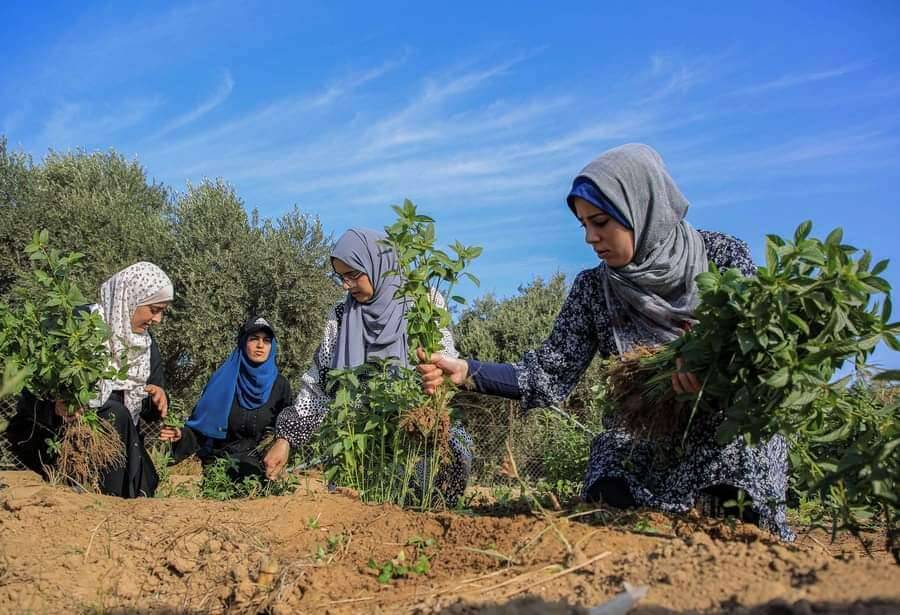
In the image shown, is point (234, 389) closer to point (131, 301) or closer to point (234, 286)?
point (131, 301)

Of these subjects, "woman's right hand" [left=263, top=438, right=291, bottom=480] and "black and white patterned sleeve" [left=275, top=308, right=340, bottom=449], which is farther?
"black and white patterned sleeve" [left=275, top=308, right=340, bottom=449]

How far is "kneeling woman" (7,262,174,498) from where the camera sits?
509 centimetres

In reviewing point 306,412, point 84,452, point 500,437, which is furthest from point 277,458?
point 500,437

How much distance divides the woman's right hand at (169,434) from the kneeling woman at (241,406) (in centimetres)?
2

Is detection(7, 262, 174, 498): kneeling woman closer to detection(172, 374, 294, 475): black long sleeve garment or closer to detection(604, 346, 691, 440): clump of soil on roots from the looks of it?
detection(172, 374, 294, 475): black long sleeve garment

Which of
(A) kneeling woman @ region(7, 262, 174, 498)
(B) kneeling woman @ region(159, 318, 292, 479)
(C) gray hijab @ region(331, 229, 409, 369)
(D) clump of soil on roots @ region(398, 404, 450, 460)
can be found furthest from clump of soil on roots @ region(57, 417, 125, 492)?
(D) clump of soil on roots @ region(398, 404, 450, 460)

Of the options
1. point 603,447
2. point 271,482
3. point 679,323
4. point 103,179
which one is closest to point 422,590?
point 603,447

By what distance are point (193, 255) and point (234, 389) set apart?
19.3 ft

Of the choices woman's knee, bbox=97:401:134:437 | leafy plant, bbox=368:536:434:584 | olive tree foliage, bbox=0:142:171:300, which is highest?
olive tree foliage, bbox=0:142:171:300

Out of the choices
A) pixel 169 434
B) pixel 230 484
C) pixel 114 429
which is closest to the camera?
pixel 114 429

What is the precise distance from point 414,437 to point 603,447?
868 millimetres

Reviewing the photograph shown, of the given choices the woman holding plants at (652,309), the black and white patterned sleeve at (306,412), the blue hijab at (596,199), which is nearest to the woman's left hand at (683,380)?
the woman holding plants at (652,309)

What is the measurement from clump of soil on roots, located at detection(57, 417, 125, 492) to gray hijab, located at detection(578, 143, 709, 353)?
3434mm

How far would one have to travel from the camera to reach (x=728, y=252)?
3.11 meters
